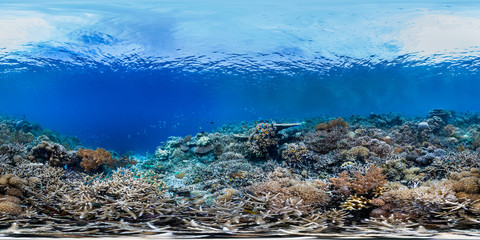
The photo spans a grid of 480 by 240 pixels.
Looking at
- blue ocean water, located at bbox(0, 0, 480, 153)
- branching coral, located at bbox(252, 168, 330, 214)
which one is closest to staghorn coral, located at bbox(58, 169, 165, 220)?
branching coral, located at bbox(252, 168, 330, 214)

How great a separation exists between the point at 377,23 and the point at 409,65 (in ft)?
52.9

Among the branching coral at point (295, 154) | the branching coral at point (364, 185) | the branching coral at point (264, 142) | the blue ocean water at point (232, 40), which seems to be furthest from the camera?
the blue ocean water at point (232, 40)

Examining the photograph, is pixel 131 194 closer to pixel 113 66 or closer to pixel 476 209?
pixel 476 209

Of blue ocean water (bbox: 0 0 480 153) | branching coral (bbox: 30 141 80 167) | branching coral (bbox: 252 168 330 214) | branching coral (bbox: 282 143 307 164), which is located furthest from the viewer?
blue ocean water (bbox: 0 0 480 153)

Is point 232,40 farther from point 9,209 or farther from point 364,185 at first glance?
point 9,209

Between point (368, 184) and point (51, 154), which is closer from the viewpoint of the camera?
point (368, 184)

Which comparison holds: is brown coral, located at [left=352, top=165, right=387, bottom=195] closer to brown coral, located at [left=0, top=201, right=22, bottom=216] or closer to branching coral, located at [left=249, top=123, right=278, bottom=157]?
branching coral, located at [left=249, top=123, right=278, bottom=157]

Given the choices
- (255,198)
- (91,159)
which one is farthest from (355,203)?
(91,159)

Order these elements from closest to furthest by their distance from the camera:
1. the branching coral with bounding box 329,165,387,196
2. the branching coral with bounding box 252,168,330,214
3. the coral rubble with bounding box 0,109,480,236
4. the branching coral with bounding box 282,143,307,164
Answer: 1. the coral rubble with bounding box 0,109,480,236
2. the branching coral with bounding box 252,168,330,214
3. the branching coral with bounding box 329,165,387,196
4. the branching coral with bounding box 282,143,307,164

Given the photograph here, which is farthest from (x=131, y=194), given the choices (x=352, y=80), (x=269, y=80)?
(x=352, y=80)

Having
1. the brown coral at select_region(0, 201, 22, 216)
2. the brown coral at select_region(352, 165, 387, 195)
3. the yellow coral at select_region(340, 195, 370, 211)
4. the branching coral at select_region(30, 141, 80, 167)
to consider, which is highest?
the brown coral at select_region(0, 201, 22, 216)

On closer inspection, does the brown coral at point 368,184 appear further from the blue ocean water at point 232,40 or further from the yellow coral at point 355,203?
the blue ocean water at point 232,40

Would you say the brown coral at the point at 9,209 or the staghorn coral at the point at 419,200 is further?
the staghorn coral at the point at 419,200

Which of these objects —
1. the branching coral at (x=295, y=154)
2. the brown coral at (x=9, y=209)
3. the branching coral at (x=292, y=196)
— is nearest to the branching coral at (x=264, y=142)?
the branching coral at (x=295, y=154)
